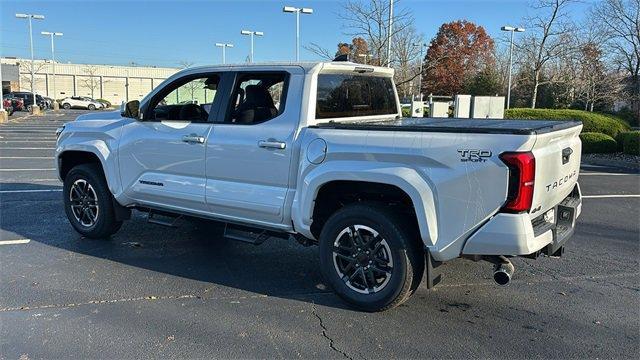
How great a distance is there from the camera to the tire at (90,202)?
595cm

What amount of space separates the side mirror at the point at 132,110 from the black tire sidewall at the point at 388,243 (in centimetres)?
250

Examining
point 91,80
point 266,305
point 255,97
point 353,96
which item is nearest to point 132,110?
point 255,97

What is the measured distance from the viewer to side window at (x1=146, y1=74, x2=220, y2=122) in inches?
209

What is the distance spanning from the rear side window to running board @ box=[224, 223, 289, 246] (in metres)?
1.09

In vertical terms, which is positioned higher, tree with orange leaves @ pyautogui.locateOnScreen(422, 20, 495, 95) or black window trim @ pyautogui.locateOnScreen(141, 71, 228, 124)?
tree with orange leaves @ pyautogui.locateOnScreen(422, 20, 495, 95)

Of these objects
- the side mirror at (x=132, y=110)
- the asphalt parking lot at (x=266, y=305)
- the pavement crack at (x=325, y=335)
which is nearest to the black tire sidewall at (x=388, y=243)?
the asphalt parking lot at (x=266, y=305)

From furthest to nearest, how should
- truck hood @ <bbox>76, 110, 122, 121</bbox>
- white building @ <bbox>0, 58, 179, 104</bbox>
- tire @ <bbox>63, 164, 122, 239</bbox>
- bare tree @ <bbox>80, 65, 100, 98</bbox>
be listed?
bare tree @ <bbox>80, 65, 100, 98</bbox> → white building @ <bbox>0, 58, 179, 104</bbox> → tire @ <bbox>63, 164, 122, 239</bbox> → truck hood @ <bbox>76, 110, 122, 121</bbox>

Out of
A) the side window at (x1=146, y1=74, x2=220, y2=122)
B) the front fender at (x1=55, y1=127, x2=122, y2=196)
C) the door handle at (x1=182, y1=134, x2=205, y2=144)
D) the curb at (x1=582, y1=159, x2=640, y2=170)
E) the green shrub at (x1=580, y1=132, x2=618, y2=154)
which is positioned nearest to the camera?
the door handle at (x1=182, y1=134, x2=205, y2=144)

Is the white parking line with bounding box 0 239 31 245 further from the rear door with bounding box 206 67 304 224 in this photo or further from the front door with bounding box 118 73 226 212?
the rear door with bounding box 206 67 304 224

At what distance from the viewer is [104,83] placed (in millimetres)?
90750

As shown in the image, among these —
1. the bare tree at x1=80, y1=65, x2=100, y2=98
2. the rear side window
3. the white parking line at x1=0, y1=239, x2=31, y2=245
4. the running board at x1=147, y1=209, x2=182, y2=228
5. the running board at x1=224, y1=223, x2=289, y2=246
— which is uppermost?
the bare tree at x1=80, y1=65, x2=100, y2=98

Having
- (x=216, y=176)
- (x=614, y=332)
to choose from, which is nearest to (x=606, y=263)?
(x=614, y=332)

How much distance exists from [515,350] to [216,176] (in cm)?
281

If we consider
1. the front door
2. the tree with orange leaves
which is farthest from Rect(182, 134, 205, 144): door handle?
the tree with orange leaves
